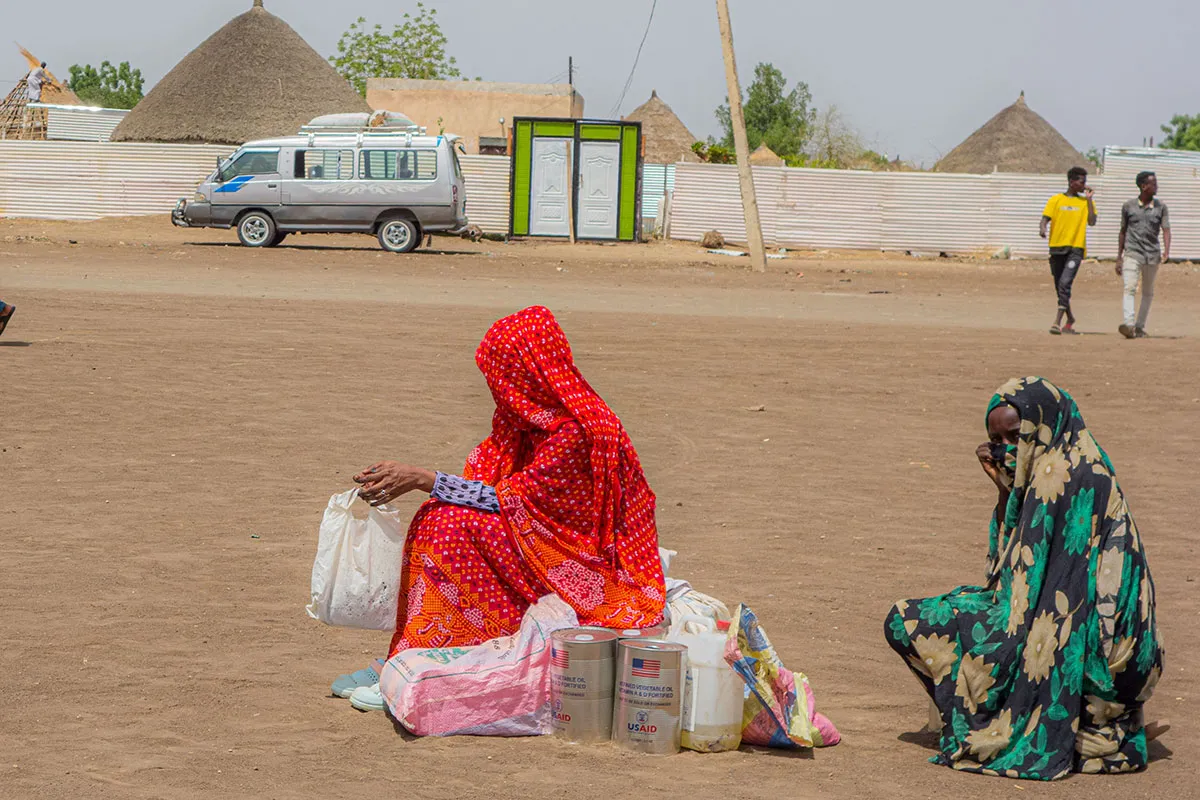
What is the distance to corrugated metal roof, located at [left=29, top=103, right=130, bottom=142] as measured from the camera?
41500mm

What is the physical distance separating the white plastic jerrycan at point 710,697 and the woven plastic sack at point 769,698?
50 mm

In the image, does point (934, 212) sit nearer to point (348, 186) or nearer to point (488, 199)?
point (488, 199)

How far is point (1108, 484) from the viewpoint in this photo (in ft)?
12.3

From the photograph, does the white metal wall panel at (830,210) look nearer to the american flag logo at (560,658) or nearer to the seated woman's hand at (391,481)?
the seated woman's hand at (391,481)

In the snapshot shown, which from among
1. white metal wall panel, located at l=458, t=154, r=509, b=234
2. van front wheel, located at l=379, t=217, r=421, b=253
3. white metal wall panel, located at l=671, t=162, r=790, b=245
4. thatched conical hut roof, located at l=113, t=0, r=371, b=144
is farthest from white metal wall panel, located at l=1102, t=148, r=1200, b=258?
thatched conical hut roof, located at l=113, t=0, r=371, b=144

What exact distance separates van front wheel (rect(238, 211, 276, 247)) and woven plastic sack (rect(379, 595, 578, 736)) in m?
21.0

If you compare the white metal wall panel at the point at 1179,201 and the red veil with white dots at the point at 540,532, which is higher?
the white metal wall panel at the point at 1179,201

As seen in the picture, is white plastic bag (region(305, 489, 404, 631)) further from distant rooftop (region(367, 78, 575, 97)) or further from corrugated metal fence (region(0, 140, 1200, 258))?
distant rooftop (region(367, 78, 575, 97))

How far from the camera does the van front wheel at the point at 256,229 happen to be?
2414cm

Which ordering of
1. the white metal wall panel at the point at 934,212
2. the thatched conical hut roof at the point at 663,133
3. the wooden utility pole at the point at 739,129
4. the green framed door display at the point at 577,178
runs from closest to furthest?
the wooden utility pole at the point at 739,129, the green framed door display at the point at 577,178, the white metal wall panel at the point at 934,212, the thatched conical hut roof at the point at 663,133

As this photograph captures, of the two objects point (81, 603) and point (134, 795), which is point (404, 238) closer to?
point (81, 603)

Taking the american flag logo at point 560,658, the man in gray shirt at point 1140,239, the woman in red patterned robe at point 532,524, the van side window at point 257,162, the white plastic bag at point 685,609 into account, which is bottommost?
the american flag logo at point 560,658

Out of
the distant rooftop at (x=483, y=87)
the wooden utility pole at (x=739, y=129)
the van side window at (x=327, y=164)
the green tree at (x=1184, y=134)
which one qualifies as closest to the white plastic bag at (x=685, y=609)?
the wooden utility pole at (x=739, y=129)

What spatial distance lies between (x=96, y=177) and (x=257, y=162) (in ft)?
28.3
